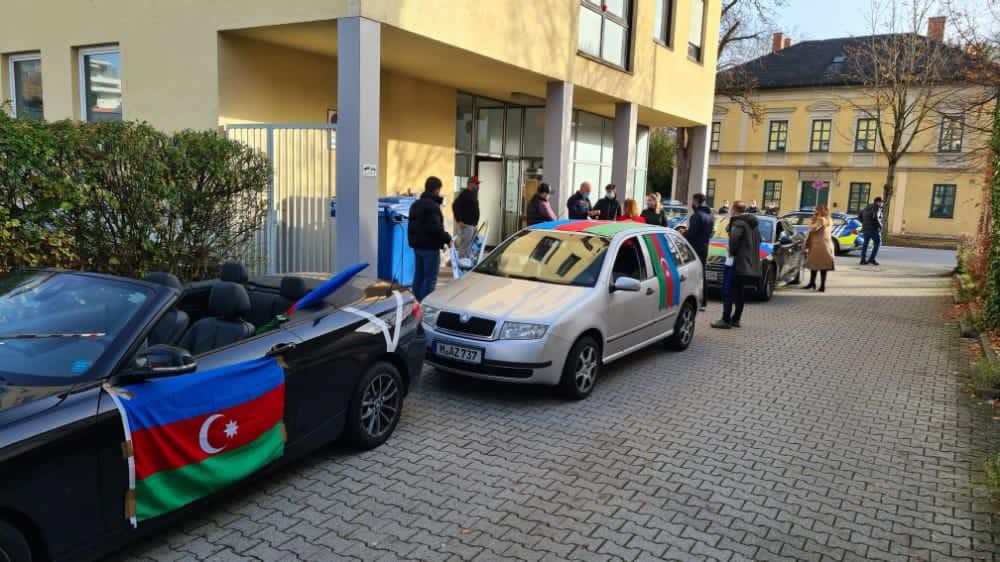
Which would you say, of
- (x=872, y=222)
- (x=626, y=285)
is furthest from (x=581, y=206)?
(x=872, y=222)

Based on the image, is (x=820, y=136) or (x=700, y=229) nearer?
(x=700, y=229)

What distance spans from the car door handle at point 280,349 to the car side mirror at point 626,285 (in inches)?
136

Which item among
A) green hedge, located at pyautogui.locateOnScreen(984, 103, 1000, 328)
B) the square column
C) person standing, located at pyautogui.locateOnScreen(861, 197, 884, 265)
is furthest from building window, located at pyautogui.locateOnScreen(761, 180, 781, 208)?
green hedge, located at pyautogui.locateOnScreen(984, 103, 1000, 328)

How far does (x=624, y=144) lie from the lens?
16.4 metres

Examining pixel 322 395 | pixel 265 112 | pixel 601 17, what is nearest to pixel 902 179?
pixel 601 17

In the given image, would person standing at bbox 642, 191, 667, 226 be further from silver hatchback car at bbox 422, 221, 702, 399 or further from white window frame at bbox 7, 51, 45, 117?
white window frame at bbox 7, 51, 45, 117

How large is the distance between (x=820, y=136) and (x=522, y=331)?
45161mm

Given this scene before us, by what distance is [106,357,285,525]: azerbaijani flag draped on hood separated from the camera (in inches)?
125

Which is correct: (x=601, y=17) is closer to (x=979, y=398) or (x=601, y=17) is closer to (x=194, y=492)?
(x=979, y=398)

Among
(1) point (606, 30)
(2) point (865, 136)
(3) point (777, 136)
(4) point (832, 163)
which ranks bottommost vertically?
(4) point (832, 163)

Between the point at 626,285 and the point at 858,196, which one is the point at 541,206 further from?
the point at 858,196

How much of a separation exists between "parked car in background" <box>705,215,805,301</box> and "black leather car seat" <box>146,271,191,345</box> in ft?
32.6

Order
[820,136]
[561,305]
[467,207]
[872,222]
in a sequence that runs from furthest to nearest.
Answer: [820,136], [872,222], [467,207], [561,305]

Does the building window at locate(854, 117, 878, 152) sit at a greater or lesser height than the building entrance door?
greater
